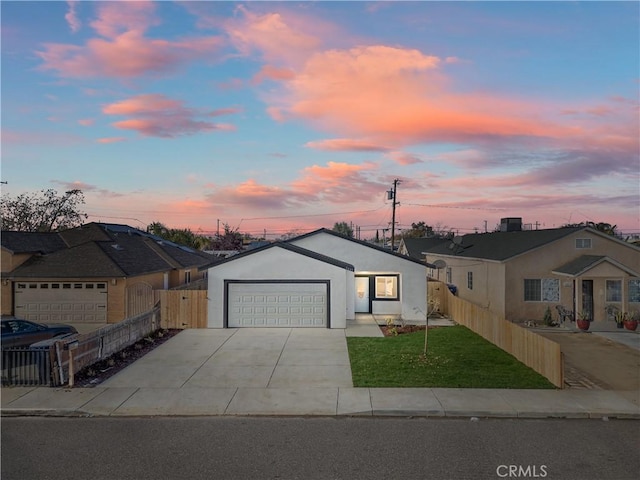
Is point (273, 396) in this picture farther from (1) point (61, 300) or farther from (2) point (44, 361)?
(1) point (61, 300)

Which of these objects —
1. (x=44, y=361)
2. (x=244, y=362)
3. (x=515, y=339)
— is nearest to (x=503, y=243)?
(x=515, y=339)

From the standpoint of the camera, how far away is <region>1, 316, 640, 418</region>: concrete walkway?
10523mm

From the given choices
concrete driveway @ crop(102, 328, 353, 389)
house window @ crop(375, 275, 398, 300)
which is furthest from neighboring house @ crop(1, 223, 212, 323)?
house window @ crop(375, 275, 398, 300)

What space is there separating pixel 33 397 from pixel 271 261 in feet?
39.7

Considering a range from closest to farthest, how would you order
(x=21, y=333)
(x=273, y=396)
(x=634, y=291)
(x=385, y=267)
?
(x=273, y=396) → (x=21, y=333) → (x=634, y=291) → (x=385, y=267)

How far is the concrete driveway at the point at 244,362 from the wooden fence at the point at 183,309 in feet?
3.67

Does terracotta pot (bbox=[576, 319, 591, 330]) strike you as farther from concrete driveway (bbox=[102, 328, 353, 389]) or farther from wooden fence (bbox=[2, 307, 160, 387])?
wooden fence (bbox=[2, 307, 160, 387])

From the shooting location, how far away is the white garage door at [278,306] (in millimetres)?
21891

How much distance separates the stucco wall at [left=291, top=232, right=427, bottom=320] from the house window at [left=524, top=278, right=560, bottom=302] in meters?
5.40

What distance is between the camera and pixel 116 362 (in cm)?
1511

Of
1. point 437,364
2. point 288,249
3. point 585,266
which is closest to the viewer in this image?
point 437,364

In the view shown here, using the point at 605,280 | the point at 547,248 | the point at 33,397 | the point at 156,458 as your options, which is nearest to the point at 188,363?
the point at 33,397

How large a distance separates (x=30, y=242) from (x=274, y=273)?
45.6ft

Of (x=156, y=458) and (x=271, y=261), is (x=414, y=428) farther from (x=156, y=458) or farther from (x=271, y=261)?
(x=271, y=261)
